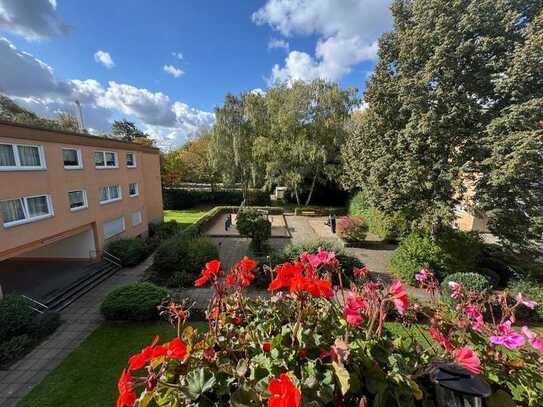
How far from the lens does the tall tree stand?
7020 millimetres

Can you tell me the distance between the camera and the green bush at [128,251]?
12.4 m

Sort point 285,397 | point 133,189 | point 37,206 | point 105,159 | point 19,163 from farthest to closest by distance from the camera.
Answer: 1. point 133,189
2. point 105,159
3. point 37,206
4. point 19,163
5. point 285,397

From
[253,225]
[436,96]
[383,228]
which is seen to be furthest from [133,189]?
[436,96]

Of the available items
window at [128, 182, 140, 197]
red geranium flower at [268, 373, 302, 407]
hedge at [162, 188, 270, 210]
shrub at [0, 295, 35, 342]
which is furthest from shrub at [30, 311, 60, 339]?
hedge at [162, 188, 270, 210]

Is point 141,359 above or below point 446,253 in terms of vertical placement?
above

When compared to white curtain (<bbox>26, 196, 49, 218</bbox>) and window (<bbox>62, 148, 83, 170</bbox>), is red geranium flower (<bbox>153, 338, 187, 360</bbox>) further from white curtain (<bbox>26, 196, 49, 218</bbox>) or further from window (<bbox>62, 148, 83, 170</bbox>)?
window (<bbox>62, 148, 83, 170</bbox>)

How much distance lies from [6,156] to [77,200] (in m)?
3.45

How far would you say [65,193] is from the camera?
10.9 meters

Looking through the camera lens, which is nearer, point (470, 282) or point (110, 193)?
point (470, 282)

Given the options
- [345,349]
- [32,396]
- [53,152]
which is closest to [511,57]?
[345,349]

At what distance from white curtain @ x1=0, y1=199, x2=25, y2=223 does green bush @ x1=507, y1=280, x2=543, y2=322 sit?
645 inches

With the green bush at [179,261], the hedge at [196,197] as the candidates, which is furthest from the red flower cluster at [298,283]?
the hedge at [196,197]

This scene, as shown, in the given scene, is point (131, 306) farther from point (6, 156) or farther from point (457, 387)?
point (457, 387)

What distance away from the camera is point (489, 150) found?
24.4 feet
